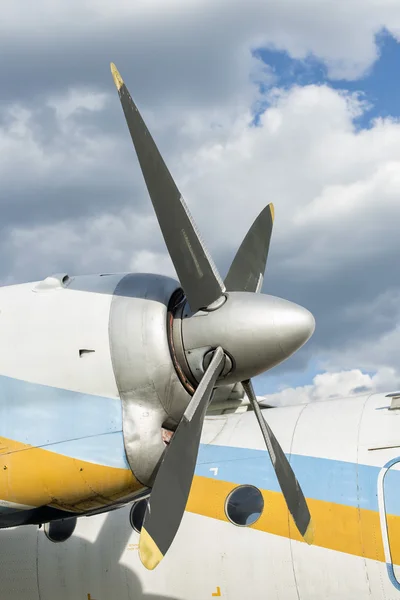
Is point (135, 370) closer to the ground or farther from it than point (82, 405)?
farther from it

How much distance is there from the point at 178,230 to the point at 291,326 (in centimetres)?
175

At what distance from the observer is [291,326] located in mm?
8594

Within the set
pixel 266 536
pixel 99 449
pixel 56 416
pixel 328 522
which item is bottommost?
pixel 266 536

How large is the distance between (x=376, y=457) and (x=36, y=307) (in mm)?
6322

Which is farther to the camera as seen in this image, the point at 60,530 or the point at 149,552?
the point at 60,530

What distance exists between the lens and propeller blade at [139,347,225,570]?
286 inches

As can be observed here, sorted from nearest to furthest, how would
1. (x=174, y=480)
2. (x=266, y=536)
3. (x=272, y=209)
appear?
1. (x=174, y=480)
2. (x=272, y=209)
3. (x=266, y=536)

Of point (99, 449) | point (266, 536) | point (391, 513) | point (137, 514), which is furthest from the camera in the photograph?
point (137, 514)

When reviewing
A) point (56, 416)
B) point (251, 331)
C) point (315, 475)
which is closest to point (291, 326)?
point (251, 331)

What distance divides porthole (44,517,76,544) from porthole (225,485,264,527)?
2.84m

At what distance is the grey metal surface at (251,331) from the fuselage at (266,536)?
13.7 ft

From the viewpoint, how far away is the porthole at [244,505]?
487 inches

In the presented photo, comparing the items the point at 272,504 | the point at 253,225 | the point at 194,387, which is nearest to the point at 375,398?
the point at 272,504

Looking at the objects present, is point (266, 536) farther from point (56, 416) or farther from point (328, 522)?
point (56, 416)
